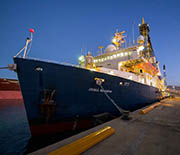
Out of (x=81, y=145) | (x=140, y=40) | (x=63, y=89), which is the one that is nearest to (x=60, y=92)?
(x=63, y=89)

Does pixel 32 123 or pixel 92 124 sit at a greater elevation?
pixel 32 123

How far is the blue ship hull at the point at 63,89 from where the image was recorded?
14.5 feet

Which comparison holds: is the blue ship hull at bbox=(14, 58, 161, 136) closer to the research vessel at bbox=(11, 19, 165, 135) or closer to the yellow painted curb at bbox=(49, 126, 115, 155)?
the research vessel at bbox=(11, 19, 165, 135)

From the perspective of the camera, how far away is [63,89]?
4.95 meters

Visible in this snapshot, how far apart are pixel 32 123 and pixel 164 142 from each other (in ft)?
17.5

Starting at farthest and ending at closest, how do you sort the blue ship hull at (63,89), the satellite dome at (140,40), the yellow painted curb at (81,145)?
the satellite dome at (140,40) < the blue ship hull at (63,89) < the yellow painted curb at (81,145)

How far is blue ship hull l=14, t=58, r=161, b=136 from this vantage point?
174 inches

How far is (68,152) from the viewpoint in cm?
219

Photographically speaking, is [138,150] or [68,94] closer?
[138,150]

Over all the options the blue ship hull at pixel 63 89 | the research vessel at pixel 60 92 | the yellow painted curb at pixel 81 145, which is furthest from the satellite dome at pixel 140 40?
the yellow painted curb at pixel 81 145

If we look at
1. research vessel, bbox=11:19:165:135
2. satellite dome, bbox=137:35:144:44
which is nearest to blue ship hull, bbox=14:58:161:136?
research vessel, bbox=11:19:165:135

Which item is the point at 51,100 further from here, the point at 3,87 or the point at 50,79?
the point at 3,87

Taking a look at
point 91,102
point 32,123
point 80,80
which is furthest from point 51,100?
point 91,102

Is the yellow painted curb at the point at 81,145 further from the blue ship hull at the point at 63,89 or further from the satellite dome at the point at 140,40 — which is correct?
the satellite dome at the point at 140,40
